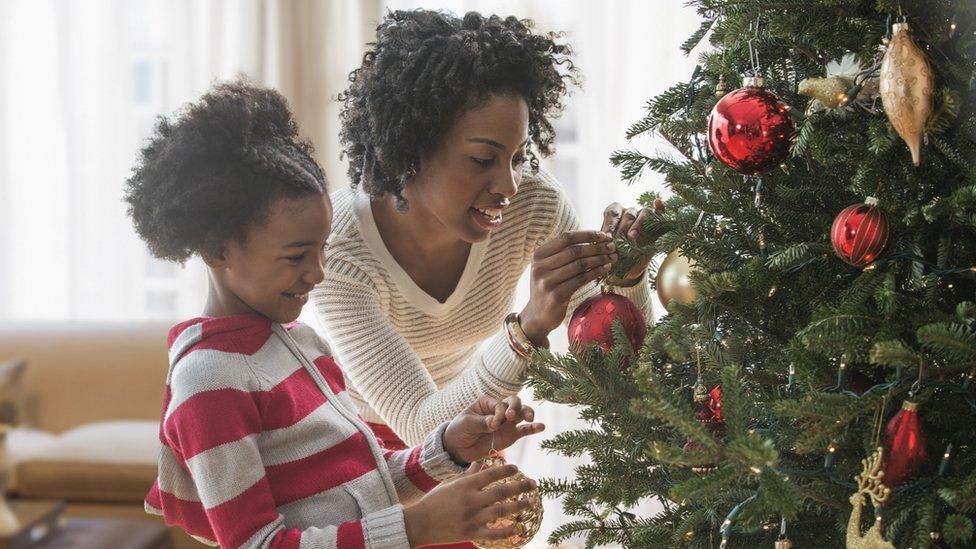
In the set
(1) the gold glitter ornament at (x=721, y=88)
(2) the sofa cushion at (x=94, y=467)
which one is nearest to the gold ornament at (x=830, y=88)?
(1) the gold glitter ornament at (x=721, y=88)

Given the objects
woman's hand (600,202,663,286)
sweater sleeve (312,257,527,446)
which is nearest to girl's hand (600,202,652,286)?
woman's hand (600,202,663,286)

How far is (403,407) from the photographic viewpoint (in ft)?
4.40

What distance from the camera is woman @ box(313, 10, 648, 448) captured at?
1.23m

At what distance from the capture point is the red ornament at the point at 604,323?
105 cm

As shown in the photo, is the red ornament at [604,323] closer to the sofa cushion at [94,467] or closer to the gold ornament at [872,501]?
the gold ornament at [872,501]

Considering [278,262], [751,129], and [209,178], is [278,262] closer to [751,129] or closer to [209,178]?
[209,178]

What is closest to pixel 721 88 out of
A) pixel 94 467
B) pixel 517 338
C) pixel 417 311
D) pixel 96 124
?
pixel 517 338

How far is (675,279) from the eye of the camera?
105 centimetres

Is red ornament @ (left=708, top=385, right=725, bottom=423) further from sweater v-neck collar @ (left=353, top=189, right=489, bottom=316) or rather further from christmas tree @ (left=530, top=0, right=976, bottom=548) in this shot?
sweater v-neck collar @ (left=353, top=189, right=489, bottom=316)

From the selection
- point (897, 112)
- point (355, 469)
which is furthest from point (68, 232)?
point (897, 112)

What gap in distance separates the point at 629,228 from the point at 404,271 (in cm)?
43

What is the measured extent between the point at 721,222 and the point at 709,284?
10cm

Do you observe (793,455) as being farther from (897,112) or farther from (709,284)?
(897,112)

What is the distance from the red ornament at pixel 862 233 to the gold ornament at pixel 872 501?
15 centimetres
